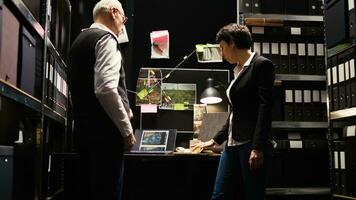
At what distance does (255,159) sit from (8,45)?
124 centimetres

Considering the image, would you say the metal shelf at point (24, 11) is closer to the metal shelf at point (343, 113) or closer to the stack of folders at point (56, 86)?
the stack of folders at point (56, 86)

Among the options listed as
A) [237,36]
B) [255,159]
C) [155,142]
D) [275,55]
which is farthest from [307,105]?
[255,159]

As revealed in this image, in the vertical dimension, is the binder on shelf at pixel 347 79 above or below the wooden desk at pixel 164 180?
above

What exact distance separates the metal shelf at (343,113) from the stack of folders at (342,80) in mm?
33

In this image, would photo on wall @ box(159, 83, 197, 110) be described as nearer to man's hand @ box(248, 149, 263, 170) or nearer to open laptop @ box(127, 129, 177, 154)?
open laptop @ box(127, 129, 177, 154)

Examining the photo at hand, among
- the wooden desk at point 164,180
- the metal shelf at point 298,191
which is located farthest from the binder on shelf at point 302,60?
the wooden desk at point 164,180

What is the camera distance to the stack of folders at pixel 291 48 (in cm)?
345

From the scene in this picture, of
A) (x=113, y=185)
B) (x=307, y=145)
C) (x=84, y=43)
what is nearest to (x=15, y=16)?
(x=84, y=43)

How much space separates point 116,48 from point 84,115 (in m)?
0.35

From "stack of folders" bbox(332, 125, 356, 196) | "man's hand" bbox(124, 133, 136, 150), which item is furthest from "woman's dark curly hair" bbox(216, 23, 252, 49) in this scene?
"stack of folders" bbox(332, 125, 356, 196)

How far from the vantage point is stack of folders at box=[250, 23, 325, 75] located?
345 cm

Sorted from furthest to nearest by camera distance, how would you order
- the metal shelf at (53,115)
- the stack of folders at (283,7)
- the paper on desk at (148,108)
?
Result: the paper on desk at (148,108) < the stack of folders at (283,7) < the metal shelf at (53,115)

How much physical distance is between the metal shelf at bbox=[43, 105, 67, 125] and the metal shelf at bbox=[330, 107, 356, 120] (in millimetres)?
1842

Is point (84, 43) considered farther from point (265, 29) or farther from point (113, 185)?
point (265, 29)
